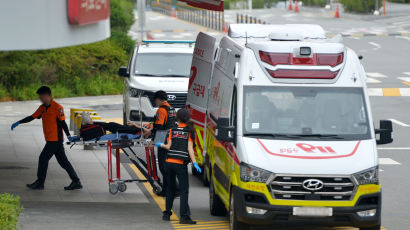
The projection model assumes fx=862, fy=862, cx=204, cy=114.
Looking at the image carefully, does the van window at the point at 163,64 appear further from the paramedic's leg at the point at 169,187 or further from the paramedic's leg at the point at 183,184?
the paramedic's leg at the point at 183,184

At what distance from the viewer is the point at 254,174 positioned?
10.5m

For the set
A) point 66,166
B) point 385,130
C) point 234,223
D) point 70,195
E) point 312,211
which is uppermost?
point 385,130

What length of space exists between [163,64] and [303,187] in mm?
11096

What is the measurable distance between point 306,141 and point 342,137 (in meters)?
0.49

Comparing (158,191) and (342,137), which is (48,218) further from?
(342,137)

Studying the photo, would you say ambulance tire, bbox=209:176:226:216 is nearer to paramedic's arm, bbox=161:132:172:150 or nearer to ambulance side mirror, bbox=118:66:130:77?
paramedic's arm, bbox=161:132:172:150

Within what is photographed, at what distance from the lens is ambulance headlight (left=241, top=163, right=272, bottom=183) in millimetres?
10492

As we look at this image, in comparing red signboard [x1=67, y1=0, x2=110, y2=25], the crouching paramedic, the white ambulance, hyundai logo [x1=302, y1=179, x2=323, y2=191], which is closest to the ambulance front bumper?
the white ambulance

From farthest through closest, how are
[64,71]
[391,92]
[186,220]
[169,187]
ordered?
[64,71], [391,92], [169,187], [186,220]

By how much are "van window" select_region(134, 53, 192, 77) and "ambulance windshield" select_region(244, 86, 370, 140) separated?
9401mm

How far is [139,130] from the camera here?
14.0 m

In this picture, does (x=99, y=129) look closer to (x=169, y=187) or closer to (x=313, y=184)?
(x=169, y=187)

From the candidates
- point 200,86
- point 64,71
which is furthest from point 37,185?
point 64,71

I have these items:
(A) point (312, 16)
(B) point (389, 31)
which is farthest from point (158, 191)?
(A) point (312, 16)
